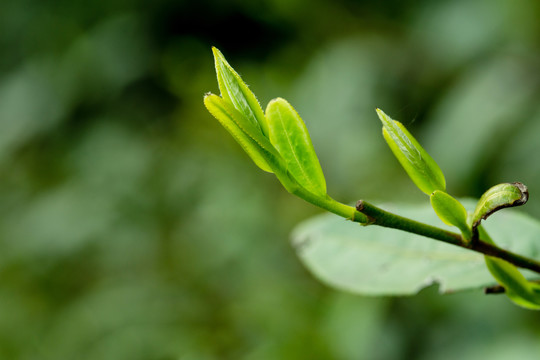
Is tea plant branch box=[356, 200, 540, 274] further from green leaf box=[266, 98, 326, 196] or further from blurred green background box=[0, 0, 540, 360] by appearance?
blurred green background box=[0, 0, 540, 360]

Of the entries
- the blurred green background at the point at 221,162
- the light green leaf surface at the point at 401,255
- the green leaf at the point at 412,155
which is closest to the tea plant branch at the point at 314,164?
the green leaf at the point at 412,155

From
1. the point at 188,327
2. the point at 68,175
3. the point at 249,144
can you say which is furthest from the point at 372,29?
the point at 249,144

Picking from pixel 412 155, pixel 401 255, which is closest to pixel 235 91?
pixel 412 155

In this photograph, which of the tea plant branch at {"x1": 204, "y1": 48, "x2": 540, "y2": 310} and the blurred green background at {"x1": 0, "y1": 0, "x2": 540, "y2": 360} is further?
the blurred green background at {"x1": 0, "y1": 0, "x2": 540, "y2": 360}

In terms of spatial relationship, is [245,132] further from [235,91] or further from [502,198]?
[502,198]

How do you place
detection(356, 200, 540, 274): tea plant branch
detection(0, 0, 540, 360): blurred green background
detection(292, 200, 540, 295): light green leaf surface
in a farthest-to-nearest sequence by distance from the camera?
detection(0, 0, 540, 360): blurred green background → detection(292, 200, 540, 295): light green leaf surface → detection(356, 200, 540, 274): tea plant branch

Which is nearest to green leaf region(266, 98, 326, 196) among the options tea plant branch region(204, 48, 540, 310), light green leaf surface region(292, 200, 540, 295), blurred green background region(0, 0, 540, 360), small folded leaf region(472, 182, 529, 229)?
tea plant branch region(204, 48, 540, 310)

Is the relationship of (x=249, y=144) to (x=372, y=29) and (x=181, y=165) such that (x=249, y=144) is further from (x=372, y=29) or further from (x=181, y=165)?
(x=181, y=165)
